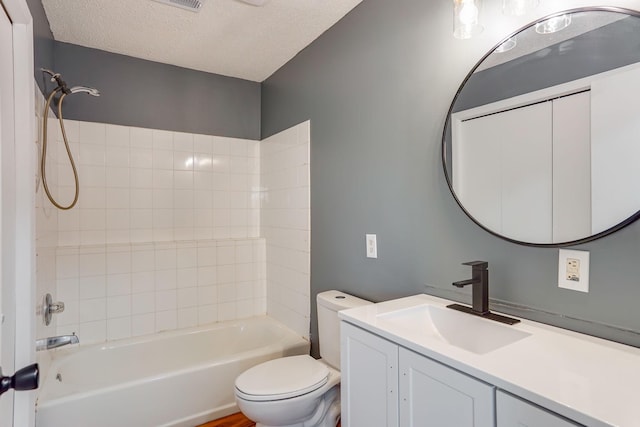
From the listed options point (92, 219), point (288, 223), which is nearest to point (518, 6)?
point (288, 223)

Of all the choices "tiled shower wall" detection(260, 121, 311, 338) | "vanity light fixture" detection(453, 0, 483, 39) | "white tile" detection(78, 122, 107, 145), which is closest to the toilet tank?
"tiled shower wall" detection(260, 121, 311, 338)

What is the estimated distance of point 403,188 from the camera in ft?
5.46

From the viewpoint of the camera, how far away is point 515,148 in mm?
1218

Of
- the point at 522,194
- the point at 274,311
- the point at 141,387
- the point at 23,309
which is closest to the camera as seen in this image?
the point at 23,309

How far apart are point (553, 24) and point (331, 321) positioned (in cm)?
160

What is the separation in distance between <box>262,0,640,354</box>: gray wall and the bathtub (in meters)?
0.61

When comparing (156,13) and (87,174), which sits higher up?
(156,13)

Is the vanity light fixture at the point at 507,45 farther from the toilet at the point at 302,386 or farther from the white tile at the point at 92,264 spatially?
the white tile at the point at 92,264

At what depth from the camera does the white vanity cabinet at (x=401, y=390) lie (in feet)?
2.78

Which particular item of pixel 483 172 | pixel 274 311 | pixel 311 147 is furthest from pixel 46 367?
pixel 483 172

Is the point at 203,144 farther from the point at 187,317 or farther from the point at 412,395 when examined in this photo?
the point at 412,395

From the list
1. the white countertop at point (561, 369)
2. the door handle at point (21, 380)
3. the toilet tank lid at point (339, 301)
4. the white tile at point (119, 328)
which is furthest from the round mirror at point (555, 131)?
the white tile at point (119, 328)

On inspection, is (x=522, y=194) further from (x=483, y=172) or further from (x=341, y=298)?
(x=341, y=298)

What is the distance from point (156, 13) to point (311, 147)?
1184 mm
